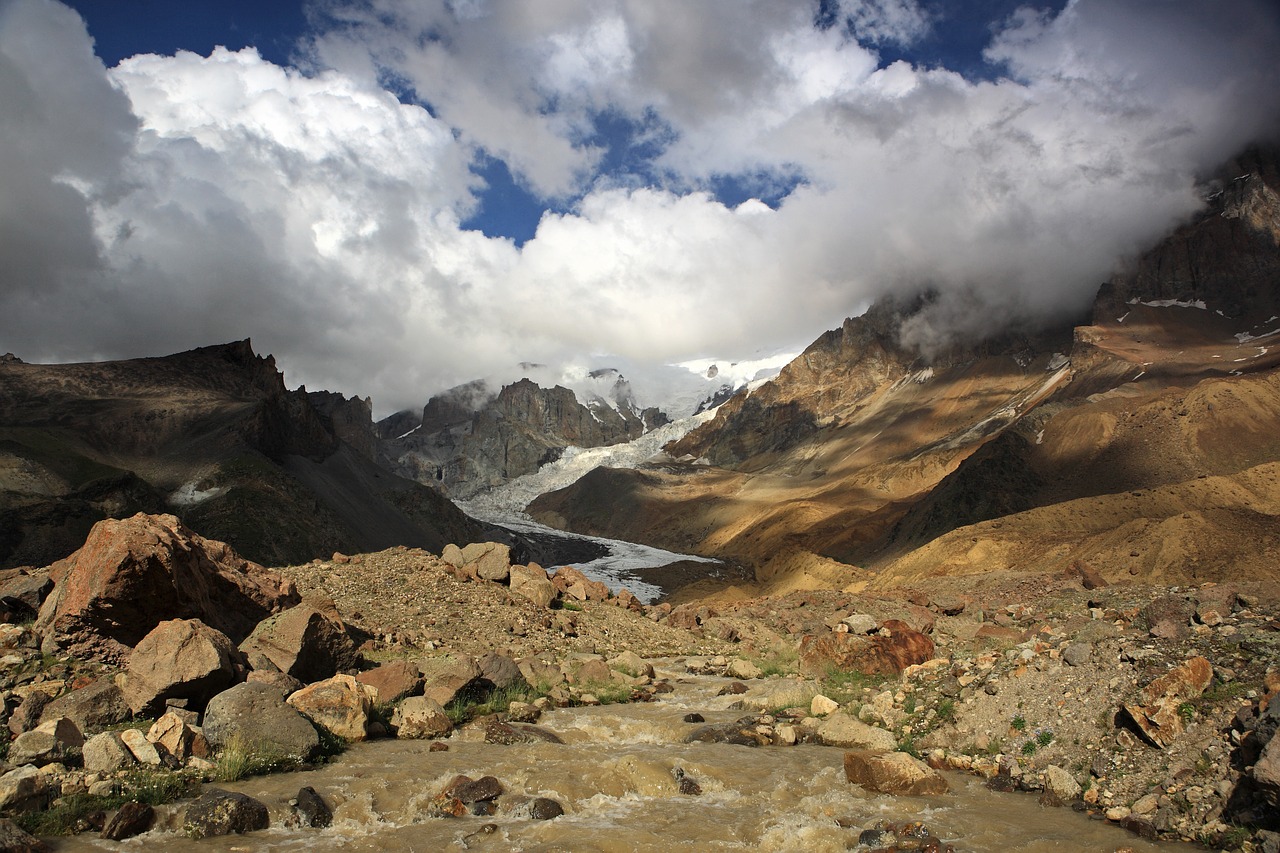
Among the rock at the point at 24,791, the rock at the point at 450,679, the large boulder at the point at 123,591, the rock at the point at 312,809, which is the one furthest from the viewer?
the rock at the point at 450,679

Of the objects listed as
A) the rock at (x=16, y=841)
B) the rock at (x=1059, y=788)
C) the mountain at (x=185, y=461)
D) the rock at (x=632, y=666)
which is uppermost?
the mountain at (x=185, y=461)

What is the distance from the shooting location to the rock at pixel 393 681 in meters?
13.2

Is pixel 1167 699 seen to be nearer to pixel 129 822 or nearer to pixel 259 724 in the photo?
pixel 259 724

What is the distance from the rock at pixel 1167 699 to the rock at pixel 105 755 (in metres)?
12.4

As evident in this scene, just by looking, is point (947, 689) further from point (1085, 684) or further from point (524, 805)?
point (524, 805)

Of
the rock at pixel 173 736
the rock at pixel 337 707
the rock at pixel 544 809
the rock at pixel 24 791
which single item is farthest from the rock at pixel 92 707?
the rock at pixel 544 809

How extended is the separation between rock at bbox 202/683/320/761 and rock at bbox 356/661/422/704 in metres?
2.70

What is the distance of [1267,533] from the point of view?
34094 mm

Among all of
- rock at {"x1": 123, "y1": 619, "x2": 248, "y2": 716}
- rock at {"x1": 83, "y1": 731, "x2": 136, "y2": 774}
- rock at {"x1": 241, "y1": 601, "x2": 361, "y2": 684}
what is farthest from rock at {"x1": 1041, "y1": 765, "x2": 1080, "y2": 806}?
rock at {"x1": 241, "y1": 601, "x2": 361, "y2": 684}

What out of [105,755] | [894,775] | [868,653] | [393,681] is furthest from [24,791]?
[868,653]

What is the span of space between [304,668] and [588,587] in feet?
52.2

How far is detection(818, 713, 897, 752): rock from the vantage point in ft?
38.2

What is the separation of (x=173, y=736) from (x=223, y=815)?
192 cm

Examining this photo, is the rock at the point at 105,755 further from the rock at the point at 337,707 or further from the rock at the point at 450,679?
the rock at the point at 450,679
